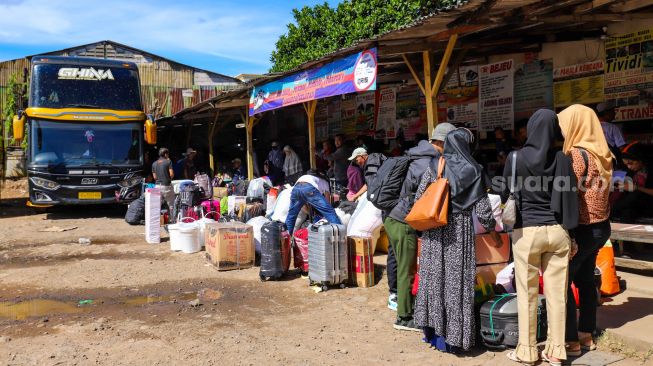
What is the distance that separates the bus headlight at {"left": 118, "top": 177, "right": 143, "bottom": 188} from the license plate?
54 centimetres

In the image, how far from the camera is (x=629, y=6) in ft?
22.2

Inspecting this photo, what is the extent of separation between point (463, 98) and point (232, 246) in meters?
5.46

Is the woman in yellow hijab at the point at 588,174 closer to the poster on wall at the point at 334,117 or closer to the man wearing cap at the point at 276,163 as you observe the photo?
the man wearing cap at the point at 276,163

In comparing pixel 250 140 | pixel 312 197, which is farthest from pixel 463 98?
pixel 250 140

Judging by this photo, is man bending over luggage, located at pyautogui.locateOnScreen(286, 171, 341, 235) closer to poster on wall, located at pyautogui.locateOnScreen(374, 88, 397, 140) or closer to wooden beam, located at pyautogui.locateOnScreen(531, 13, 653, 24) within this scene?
wooden beam, located at pyautogui.locateOnScreen(531, 13, 653, 24)

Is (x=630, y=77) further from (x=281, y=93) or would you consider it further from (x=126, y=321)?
(x=126, y=321)

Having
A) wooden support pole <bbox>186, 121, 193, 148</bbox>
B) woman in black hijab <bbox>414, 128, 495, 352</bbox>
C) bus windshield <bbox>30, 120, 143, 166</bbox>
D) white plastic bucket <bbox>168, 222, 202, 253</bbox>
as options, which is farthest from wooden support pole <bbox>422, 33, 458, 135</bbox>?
wooden support pole <bbox>186, 121, 193, 148</bbox>

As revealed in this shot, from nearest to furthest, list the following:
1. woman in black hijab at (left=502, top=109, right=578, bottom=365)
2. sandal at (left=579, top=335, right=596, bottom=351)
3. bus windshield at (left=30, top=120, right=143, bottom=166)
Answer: woman in black hijab at (left=502, top=109, right=578, bottom=365), sandal at (left=579, top=335, right=596, bottom=351), bus windshield at (left=30, top=120, right=143, bottom=166)

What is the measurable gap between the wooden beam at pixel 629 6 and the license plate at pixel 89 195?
36.5 ft

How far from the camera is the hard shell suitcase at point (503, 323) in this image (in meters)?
4.20

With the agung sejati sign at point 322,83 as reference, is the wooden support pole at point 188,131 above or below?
above

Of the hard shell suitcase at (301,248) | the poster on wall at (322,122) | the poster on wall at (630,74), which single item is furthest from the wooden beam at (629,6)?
the poster on wall at (322,122)

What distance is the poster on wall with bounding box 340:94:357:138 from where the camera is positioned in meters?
13.9

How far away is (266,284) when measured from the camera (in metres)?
6.71
